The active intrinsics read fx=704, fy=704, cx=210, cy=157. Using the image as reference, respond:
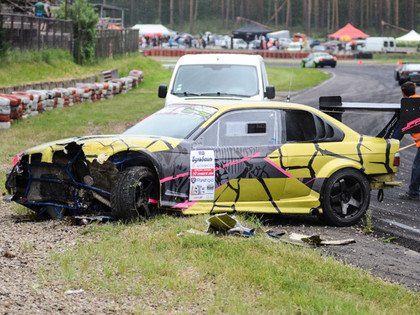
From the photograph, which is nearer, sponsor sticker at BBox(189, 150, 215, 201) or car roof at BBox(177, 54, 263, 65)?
sponsor sticker at BBox(189, 150, 215, 201)

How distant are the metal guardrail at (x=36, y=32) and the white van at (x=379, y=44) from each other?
187ft

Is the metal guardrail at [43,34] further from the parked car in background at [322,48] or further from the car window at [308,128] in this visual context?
the parked car in background at [322,48]

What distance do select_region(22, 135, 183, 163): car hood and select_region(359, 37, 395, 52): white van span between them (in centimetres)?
7811

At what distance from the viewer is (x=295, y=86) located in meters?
38.0

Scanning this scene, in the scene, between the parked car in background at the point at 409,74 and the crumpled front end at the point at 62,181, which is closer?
the crumpled front end at the point at 62,181

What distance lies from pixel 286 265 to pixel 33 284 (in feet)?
7.24

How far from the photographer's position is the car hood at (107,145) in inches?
292

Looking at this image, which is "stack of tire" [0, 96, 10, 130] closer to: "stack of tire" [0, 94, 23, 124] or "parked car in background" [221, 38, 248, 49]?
"stack of tire" [0, 94, 23, 124]

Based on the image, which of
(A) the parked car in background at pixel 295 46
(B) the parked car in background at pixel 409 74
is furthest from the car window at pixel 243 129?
(A) the parked car in background at pixel 295 46

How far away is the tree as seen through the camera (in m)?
34.0

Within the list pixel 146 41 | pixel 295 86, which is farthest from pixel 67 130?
pixel 146 41

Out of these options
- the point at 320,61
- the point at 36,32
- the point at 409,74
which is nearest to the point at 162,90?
the point at 36,32

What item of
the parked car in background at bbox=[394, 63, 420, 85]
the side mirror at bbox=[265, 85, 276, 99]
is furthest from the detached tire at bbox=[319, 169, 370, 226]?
the parked car in background at bbox=[394, 63, 420, 85]

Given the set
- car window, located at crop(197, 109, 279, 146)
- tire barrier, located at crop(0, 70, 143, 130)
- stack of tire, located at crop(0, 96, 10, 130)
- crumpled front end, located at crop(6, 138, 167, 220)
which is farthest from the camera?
tire barrier, located at crop(0, 70, 143, 130)
